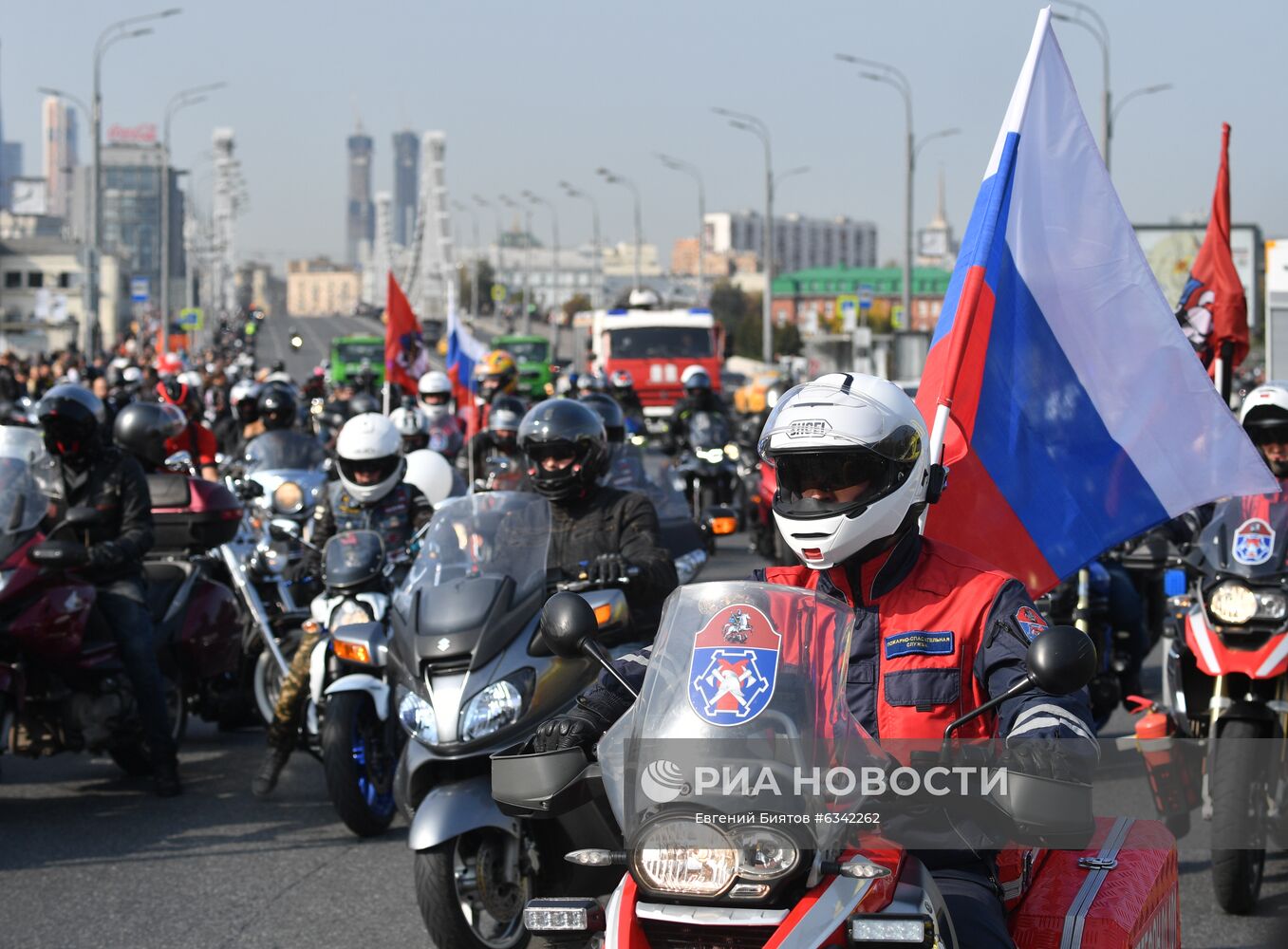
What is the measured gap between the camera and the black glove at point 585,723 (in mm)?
3545

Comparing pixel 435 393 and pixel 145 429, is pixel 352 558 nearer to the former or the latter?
pixel 145 429

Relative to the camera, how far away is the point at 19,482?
793cm

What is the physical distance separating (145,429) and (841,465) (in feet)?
24.0

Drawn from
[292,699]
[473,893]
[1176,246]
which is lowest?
[473,893]

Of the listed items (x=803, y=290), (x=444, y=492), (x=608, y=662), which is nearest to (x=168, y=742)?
(x=444, y=492)

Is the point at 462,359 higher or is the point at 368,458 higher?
the point at 462,359

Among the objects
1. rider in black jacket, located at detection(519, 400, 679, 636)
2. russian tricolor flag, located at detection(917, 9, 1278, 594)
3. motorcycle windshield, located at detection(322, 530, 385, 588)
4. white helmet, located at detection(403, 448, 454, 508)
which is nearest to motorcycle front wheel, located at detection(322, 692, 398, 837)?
motorcycle windshield, located at detection(322, 530, 385, 588)

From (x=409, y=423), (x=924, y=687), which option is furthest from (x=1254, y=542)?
(x=409, y=423)

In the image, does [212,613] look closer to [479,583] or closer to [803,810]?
[479,583]

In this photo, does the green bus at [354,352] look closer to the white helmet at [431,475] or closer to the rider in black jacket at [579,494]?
the white helmet at [431,475]

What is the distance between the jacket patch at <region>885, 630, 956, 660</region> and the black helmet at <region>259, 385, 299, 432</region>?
995 centimetres

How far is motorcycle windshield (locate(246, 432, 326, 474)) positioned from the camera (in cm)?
1271

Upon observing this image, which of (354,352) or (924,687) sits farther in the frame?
(354,352)

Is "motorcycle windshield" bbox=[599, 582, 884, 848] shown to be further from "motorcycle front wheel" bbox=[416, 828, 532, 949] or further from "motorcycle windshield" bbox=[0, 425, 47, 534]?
"motorcycle windshield" bbox=[0, 425, 47, 534]
